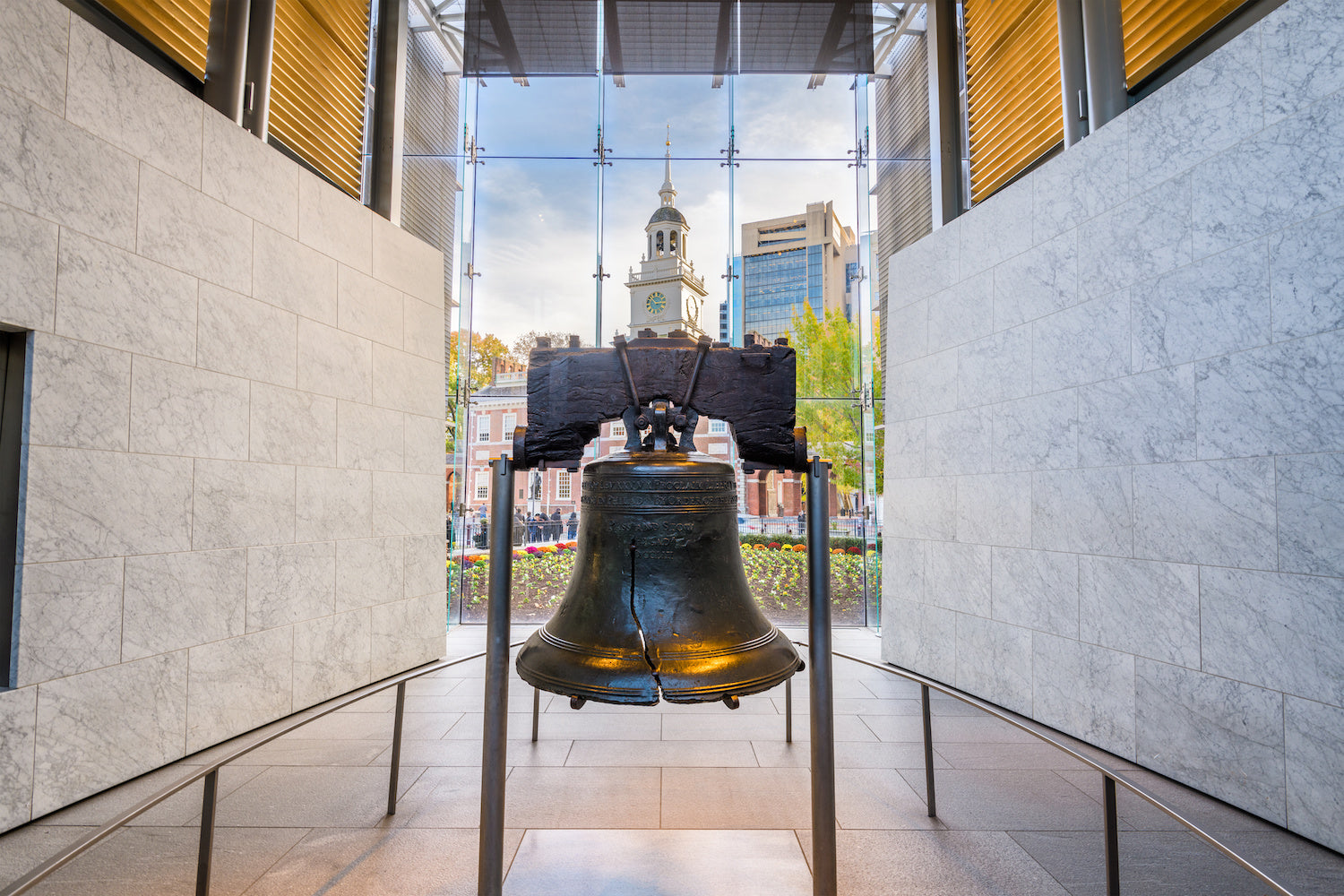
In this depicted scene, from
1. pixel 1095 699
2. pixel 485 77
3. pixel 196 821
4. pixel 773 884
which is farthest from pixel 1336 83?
pixel 485 77

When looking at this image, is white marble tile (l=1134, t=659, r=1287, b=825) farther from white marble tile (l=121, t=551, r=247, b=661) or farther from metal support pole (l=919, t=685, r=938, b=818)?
white marble tile (l=121, t=551, r=247, b=661)

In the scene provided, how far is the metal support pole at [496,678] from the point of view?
2.23 metres

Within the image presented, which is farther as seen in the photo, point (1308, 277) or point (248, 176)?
point (248, 176)

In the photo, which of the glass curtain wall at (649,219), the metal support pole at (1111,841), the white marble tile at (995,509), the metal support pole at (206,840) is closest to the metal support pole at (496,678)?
the metal support pole at (206,840)

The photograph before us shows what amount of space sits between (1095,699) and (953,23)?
647 cm

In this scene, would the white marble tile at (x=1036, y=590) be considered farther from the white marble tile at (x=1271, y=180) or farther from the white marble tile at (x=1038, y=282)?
the white marble tile at (x=1271, y=180)

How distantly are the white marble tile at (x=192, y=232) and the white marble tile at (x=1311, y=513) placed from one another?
609cm

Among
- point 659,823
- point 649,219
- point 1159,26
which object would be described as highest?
point 649,219

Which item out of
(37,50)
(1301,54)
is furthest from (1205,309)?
(37,50)

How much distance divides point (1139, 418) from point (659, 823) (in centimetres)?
358

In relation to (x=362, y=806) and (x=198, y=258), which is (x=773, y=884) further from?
(x=198, y=258)

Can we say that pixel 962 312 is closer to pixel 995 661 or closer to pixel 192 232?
pixel 995 661

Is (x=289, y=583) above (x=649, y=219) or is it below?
below

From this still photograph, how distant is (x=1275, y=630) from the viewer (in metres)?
3.19
